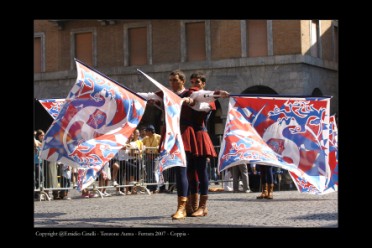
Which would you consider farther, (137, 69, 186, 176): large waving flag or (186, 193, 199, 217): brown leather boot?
(186, 193, 199, 217): brown leather boot

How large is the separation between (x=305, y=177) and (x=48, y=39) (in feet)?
92.8

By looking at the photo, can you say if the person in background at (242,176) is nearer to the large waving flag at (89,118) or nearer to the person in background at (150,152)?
the person in background at (150,152)

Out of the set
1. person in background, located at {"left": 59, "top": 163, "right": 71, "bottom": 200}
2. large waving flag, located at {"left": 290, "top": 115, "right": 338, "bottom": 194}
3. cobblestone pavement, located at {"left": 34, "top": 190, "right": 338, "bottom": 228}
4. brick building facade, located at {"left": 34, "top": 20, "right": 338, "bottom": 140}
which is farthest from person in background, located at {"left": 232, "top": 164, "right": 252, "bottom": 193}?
brick building facade, located at {"left": 34, "top": 20, "right": 338, "bottom": 140}

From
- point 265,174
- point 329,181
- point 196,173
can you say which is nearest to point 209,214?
point 196,173

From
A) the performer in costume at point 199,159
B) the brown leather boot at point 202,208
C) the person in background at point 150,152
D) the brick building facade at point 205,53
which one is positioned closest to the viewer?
the performer in costume at point 199,159

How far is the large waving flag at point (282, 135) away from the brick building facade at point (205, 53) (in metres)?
A: 20.7

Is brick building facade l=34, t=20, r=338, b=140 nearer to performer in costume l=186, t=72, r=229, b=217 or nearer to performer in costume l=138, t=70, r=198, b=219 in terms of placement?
performer in costume l=186, t=72, r=229, b=217

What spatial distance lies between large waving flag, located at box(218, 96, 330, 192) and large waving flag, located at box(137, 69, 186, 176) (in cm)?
73

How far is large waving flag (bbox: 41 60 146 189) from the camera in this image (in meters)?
9.60

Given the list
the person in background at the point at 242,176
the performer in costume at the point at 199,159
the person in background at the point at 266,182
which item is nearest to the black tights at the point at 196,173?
the performer in costume at the point at 199,159

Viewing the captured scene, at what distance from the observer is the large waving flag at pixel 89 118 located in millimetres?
9602
